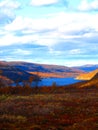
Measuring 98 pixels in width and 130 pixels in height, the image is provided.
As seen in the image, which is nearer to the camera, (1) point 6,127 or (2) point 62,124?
(1) point 6,127

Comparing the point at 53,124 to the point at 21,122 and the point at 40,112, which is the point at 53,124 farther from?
the point at 40,112

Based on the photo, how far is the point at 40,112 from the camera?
112 ft

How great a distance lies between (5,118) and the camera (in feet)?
95.9

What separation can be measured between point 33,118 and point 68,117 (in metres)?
3.12

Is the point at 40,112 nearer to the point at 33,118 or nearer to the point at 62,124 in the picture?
the point at 33,118

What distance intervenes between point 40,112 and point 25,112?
1.46m

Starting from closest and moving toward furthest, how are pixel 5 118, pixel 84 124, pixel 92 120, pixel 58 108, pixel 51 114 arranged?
pixel 84 124 → pixel 92 120 → pixel 5 118 → pixel 51 114 → pixel 58 108

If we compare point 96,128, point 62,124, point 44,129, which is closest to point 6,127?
point 44,129

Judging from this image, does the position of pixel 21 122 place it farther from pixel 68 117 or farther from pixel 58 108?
pixel 58 108

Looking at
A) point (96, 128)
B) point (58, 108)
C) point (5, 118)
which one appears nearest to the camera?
point (96, 128)

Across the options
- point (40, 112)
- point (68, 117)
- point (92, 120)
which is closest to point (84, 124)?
point (92, 120)

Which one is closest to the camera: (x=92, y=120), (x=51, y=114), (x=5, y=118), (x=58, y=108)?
(x=92, y=120)

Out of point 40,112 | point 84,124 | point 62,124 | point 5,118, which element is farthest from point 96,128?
point 40,112

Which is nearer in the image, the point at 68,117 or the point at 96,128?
the point at 96,128
